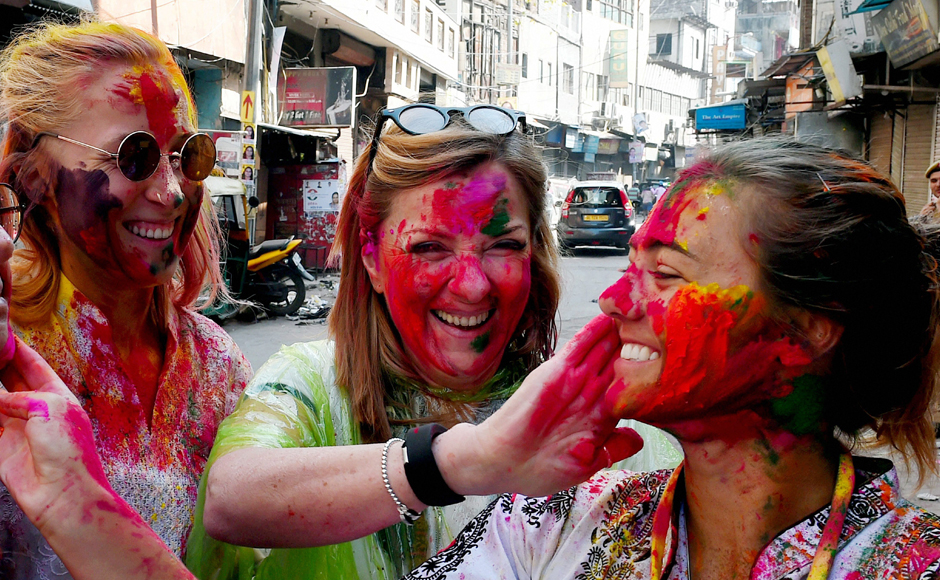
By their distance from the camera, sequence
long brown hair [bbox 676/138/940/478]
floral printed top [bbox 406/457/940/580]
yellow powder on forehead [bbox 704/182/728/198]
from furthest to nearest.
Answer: yellow powder on forehead [bbox 704/182/728/198] → long brown hair [bbox 676/138/940/478] → floral printed top [bbox 406/457/940/580]

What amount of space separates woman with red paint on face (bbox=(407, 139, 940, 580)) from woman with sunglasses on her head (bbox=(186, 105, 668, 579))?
549mm

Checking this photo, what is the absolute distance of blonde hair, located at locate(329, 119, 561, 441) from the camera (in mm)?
2209

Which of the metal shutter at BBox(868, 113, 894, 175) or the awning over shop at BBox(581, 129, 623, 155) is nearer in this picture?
the metal shutter at BBox(868, 113, 894, 175)

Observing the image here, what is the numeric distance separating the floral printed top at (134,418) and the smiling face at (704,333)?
1245mm

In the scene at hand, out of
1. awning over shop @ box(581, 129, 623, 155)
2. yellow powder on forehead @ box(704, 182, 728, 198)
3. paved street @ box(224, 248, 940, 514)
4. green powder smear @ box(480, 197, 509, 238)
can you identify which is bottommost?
paved street @ box(224, 248, 940, 514)

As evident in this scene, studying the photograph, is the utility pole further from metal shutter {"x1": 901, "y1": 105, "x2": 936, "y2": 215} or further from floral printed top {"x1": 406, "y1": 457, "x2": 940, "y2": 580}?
floral printed top {"x1": 406, "y1": 457, "x2": 940, "y2": 580}

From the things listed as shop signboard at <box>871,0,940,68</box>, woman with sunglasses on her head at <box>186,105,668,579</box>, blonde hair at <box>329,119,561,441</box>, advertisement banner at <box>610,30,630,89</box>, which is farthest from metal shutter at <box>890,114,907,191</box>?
advertisement banner at <box>610,30,630,89</box>

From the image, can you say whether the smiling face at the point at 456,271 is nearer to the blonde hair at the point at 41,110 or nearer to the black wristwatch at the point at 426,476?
the black wristwatch at the point at 426,476

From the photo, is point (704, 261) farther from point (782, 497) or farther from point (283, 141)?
point (283, 141)

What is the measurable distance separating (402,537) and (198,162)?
123cm

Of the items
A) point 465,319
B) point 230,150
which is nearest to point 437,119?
point 465,319

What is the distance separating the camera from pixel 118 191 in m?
2.12

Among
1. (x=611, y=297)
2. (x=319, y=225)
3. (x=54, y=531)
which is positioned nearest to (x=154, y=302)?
(x=54, y=531)

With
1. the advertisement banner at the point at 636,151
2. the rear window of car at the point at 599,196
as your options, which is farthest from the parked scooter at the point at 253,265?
the advertisement banner at the point at 636,151
